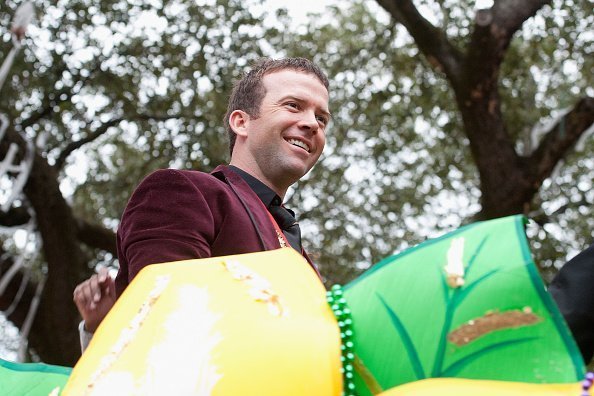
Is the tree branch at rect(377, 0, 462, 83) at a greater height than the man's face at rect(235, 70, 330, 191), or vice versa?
the tree branch at rect(377, 0, 462, 83)

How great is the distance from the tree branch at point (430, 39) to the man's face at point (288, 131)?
3.92 meters

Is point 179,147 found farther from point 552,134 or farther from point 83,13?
point 552,134

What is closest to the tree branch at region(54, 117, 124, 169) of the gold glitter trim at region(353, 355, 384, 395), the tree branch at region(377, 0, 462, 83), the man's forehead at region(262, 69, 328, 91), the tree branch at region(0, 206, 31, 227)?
the tree branch at region(0, 206, 31, 227)

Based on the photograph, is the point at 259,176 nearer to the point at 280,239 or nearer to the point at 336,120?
the point at 280,239

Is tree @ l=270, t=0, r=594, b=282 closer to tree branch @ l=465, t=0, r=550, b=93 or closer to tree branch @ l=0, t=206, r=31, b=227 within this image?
tree branch @ l=465, t=0, r=550, b=93

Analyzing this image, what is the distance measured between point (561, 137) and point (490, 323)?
492 cm

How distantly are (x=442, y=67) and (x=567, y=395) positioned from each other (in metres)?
5.15

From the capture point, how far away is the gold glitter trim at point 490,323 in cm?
92

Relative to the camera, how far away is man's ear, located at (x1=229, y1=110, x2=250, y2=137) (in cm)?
205

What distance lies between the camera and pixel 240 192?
5.88 ft

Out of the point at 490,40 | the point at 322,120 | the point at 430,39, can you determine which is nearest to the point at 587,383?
the point at 322,120

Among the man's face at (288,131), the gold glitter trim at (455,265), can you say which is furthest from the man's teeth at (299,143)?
the gold glitter trim at (455,265)

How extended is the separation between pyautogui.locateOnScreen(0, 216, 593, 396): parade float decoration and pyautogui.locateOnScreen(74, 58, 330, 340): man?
0.38 metres

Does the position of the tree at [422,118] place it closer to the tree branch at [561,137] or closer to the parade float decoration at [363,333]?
the tree branch at [561,137]
